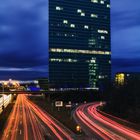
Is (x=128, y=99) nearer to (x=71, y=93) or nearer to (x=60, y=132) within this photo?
(x=60, y=132)

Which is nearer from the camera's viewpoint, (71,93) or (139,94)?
(139,94)

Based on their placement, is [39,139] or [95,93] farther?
[95,93]

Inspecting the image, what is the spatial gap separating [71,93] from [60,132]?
431 feet

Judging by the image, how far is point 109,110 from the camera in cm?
11331

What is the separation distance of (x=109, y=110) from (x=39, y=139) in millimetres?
63015

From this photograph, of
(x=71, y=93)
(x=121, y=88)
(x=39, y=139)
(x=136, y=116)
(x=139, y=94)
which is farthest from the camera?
(x=71, y=93)

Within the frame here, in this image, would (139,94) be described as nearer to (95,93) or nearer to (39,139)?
(39,139)

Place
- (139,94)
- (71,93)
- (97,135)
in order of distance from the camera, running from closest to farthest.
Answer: (97,135) → (139,94) → (71,93)

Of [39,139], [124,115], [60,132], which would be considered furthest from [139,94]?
[39,139]

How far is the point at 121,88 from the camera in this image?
Answer: 4355 inches

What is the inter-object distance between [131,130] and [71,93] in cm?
12947

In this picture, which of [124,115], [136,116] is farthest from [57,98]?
[136,116]

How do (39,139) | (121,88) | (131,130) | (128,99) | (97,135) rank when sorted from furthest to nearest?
1. (121,88)
2. (128,99)
3. (131,130)
4. (97,135)
5. (39,139)

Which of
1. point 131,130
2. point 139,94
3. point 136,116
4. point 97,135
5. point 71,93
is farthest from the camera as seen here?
point 71,93
